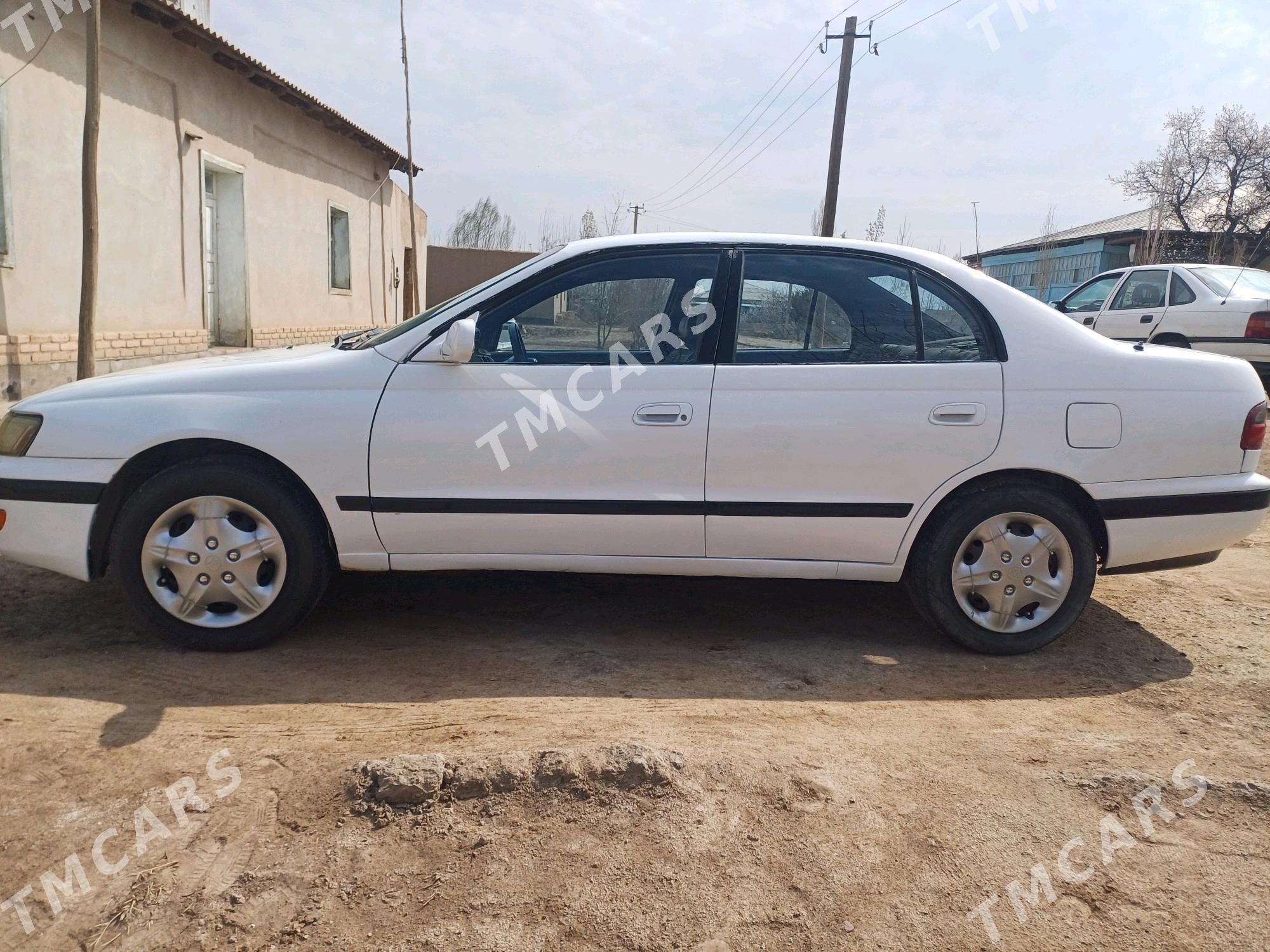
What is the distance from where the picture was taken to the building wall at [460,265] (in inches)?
1202

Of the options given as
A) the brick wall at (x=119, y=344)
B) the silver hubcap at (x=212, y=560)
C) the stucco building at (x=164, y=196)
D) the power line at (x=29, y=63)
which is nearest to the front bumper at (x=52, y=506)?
the silver hubcap at (x=212, y=560)

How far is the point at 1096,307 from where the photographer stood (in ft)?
37.1

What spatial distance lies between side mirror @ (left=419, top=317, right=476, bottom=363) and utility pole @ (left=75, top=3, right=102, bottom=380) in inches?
222

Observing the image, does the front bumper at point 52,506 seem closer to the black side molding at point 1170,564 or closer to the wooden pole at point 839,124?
the black side molding at point 1170,564

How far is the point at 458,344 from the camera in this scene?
134 inches

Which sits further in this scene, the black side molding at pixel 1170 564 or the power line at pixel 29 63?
the power line at pixel 29 63

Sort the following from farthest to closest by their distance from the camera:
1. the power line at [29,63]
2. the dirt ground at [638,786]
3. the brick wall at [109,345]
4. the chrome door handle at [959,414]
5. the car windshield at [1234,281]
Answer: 1. the car windshield at [1234,281]
2. the brick wall at [109,345]
3. the power line at [29,63]
4. the chrome door handle at [959,414]
5. the dirt ground at [638,786]

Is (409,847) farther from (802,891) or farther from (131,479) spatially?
(131,479)

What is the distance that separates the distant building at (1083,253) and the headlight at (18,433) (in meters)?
27.6

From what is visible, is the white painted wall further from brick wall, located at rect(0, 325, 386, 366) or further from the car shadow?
the car shadow

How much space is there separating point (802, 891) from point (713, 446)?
1.72 meters

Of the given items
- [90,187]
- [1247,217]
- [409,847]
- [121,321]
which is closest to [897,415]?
[409,847]

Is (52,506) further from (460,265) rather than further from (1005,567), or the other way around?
(460,265)

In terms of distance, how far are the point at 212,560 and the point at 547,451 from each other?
1310 mm
